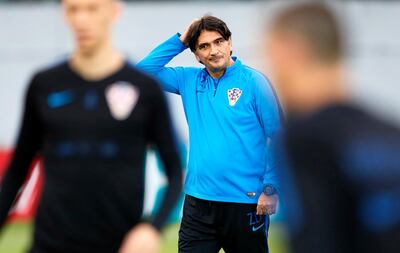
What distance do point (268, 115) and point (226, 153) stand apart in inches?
15.8

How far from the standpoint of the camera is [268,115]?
627cm

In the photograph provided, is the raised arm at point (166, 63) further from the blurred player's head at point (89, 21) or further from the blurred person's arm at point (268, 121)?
the blurred player's head at point (89, 21)

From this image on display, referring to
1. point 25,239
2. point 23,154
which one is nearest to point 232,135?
point 23,154

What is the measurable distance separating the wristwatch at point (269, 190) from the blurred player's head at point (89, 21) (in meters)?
2.69

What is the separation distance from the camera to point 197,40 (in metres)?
6.72

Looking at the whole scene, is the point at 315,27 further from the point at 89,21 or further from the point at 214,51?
the point at 214,51

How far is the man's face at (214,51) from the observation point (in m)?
6.54

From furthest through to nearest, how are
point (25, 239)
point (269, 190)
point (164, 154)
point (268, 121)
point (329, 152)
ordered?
point (25, 239) < point (269, 190) < point (268, 121) < point (164, 154) < point (329, 152)

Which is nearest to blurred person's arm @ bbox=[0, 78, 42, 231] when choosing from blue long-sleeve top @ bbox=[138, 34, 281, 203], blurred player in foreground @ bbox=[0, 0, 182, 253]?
blurred player in foreground @ bbox=[0, 0, 182, 253]

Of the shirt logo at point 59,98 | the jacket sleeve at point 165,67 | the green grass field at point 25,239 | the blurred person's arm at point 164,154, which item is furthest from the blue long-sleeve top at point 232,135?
the green grass field at point 25,239

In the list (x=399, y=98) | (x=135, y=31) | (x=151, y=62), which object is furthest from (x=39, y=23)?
(x=151, y=62)

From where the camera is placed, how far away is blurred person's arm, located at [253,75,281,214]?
6.27 m

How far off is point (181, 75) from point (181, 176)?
285 centimetres

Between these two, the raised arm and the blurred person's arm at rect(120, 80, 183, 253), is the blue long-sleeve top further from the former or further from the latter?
the blurred person's arm at rect(120, 80, 183, 253)
